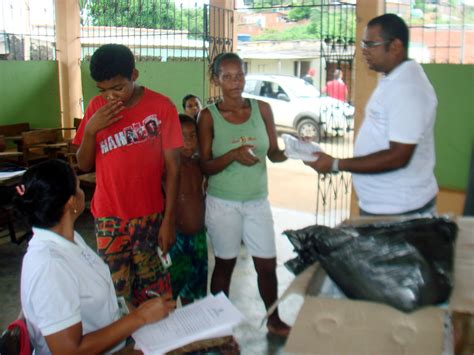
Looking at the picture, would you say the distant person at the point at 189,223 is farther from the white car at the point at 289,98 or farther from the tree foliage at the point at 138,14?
the white car at the point at 289,98

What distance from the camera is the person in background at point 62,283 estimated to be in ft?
5.05

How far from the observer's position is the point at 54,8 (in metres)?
7.42

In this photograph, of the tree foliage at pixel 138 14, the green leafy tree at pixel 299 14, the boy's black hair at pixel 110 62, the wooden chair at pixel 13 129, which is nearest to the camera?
the boy's black hair at pixel 110 62

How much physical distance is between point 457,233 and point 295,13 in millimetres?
11139

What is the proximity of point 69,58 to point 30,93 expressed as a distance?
701 mm

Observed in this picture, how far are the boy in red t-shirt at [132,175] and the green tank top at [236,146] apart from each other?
32 cm

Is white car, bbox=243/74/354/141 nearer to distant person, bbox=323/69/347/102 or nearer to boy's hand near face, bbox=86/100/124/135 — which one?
distant person, bbox=323/69/347/102

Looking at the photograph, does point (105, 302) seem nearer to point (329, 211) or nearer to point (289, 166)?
point (329, 211)

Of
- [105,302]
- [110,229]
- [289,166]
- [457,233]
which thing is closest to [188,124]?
[110,229]

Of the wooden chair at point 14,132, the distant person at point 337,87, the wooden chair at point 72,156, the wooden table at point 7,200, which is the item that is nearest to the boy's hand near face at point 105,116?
Result: the wooden table at point 7,200

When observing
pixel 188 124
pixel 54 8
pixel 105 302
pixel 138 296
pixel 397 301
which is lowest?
pixel 138 296

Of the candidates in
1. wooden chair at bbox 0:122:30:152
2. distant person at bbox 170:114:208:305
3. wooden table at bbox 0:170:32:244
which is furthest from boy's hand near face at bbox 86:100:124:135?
wooden chair at bbox 0:122:30:152

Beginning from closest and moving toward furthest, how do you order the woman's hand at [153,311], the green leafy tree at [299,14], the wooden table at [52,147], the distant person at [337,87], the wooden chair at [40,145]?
the woman's hand at [153,311], the distant person at [337,87], the wooden chair at [40,145], the wooden table at [52,147], the green leafy tree at [299,14]

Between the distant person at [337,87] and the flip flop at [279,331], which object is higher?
the distant person at [337,87]
